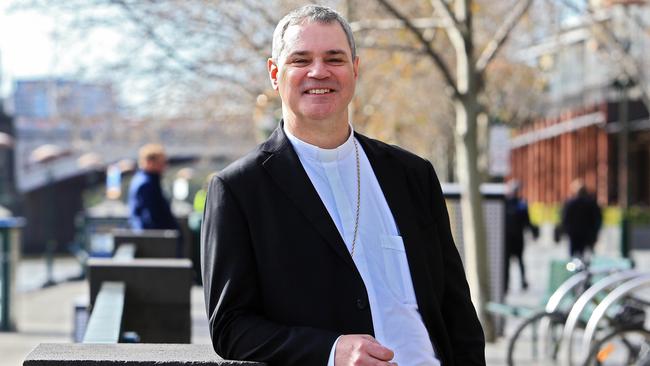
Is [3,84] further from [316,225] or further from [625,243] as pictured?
[316,225]

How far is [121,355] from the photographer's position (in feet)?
9.34

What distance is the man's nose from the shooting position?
3068 mm

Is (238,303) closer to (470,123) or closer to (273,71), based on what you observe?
(273,71)

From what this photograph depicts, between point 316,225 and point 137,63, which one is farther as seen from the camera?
point 137,63

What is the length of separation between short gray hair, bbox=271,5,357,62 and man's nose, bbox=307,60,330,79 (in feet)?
0.33

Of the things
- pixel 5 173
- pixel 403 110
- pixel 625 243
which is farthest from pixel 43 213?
pixel 625 243

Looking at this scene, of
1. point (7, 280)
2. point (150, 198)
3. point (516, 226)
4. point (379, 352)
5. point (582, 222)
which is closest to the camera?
point (379, 352)

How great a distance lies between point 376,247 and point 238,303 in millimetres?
371

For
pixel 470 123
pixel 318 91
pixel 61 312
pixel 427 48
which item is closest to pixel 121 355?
pixel 318 91

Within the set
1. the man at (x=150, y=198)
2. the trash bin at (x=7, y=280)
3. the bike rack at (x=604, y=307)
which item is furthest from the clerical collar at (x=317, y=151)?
the trash bin at (x=7, y=280)

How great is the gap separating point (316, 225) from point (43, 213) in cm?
6765

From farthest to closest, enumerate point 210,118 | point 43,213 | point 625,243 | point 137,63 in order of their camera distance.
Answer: point 43,213
point 210,118
point 625,243
point 137,63

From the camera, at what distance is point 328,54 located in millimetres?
3104

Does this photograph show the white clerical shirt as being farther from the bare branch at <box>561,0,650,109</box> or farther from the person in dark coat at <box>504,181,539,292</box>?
the bare branch at <box>561,0,650,109</box>
